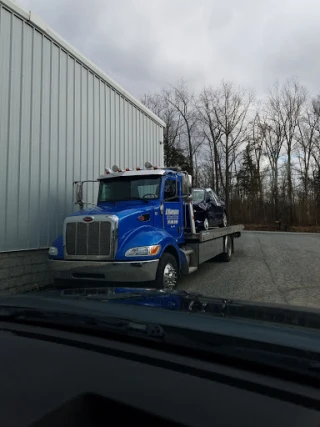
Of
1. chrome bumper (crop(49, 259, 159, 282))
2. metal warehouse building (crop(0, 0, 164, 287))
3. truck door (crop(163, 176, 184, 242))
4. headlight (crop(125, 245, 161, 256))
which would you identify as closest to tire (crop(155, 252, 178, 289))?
chrome bumper (crop(49, 259, 159, 282))

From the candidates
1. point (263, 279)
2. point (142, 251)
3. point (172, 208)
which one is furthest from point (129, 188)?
point (263, 279)

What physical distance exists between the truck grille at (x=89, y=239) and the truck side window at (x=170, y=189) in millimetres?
1951

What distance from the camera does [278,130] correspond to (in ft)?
150

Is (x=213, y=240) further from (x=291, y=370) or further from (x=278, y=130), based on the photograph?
(x=278, y=130)

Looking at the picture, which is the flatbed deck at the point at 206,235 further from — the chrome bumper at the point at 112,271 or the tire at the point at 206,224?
the chrome bumper at the point at 112,271

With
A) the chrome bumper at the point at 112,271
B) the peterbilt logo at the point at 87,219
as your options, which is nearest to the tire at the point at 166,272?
the chrome bumper at the point at 112,271

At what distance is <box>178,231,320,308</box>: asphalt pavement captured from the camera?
7.46 meters

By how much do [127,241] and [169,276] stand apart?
1102 millimetres

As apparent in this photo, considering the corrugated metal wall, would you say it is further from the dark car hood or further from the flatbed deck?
the dark car hood

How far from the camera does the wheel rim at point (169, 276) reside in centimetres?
710

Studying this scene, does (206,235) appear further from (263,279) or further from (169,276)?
(169,276)

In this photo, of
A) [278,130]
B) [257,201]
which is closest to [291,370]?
[257,201]

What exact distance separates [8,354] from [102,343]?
0.40 meters

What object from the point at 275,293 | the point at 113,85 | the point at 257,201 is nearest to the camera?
the point at 275,293
